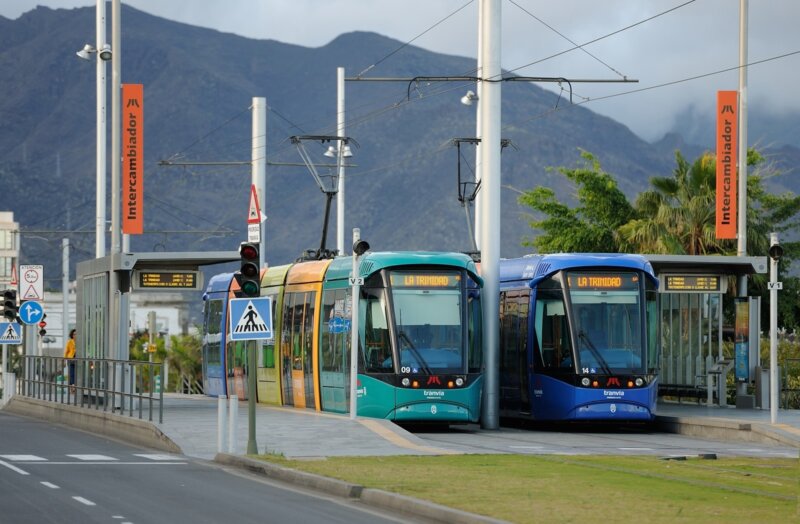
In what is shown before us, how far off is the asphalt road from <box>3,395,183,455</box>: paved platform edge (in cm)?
132

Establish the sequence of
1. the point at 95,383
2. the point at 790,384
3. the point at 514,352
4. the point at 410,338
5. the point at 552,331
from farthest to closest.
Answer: the point at 790,384 → the point at 95,383 → the point at 514,352 → the point at 552,331 → the point at 410,338

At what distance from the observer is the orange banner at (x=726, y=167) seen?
39.2 metres

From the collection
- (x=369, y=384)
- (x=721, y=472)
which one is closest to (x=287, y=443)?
(x=369, y=384)

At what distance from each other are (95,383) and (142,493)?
15.6m

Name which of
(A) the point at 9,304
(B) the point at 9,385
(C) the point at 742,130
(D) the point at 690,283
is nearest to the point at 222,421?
(D) the point at 690,283

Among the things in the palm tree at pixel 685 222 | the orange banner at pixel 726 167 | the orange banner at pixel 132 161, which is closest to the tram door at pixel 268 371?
the orange banner at pixel 132 161

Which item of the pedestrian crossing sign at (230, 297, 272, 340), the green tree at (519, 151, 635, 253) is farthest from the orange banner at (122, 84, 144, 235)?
the green tree at (519, 151, 635, 253)

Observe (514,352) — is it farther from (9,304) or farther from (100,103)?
(9,304)

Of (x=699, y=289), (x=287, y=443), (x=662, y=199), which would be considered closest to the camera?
(x=287, y=443)

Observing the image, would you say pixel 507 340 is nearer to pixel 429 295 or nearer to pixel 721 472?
pixel 429 295

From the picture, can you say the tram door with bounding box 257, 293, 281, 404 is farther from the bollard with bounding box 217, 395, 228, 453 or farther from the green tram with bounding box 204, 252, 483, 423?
the bollard with bounding box 217, 395, 228, 453

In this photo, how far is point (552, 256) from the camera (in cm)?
3145

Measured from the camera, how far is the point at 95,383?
109 feet

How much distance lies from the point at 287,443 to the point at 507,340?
29.5 feet
